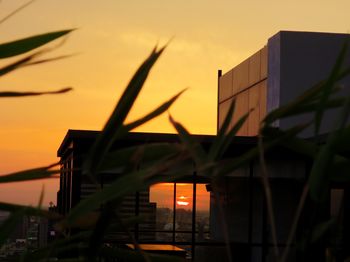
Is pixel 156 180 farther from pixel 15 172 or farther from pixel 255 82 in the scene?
pixel 255 82

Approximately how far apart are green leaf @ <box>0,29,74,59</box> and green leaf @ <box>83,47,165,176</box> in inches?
9.7

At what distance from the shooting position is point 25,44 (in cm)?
136

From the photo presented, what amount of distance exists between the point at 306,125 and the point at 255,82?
73.8ft

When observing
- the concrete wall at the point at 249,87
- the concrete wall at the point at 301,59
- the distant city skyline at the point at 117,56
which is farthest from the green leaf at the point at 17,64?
the concrete wall at the point at 301,59

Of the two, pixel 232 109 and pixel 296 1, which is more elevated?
pixel 296 1

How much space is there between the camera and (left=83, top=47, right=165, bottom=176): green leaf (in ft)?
3.78

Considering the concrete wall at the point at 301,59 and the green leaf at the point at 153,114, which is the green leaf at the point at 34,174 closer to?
the green leaf at the point at 153,114

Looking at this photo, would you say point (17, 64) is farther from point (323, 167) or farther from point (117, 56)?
point (117, 56)

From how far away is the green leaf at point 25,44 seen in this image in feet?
4.45

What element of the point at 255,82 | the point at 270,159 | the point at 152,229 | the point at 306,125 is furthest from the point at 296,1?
the point at 306,125

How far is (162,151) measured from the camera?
120 centimetres

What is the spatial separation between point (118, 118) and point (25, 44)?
0.31 metres

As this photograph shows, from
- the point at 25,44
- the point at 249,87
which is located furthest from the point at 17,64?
the point at 249,87

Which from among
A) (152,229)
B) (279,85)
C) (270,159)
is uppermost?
(279,85)
